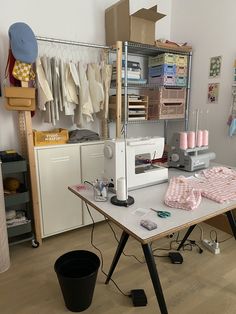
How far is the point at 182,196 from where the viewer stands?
1.44 meters

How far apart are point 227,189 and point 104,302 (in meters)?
1.14

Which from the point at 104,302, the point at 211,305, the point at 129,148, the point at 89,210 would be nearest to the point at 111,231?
the point at 89,210

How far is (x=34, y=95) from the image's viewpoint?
2.06 m

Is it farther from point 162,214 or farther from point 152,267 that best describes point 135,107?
point 152,267

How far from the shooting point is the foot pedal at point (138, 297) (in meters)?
1.67

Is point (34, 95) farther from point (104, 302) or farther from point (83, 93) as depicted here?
point (104, 302)

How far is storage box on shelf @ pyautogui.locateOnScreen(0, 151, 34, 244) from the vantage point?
209 centimetres

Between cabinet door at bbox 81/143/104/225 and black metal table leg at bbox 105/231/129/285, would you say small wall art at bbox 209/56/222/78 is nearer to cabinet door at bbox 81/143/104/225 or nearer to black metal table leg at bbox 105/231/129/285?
cabinet door at bbox 81/143/104/225

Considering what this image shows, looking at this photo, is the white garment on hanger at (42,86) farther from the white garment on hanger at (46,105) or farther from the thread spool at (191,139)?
the thread spool at (191,139)

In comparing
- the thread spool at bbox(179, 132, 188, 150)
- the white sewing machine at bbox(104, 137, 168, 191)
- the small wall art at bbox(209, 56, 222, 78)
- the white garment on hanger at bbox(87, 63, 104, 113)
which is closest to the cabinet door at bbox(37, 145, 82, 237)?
the white garment on hanger at bbox(87, 63, 104, 113)

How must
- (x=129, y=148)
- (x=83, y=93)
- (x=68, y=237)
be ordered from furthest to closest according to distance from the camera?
(x=68, y=237) < (x=83, y=93) < (x=129, y=148)

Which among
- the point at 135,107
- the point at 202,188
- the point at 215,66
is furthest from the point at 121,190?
the point at 215,66

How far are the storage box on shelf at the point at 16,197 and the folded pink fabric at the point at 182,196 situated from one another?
4.23 feet

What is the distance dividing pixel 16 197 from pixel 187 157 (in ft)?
4.94
